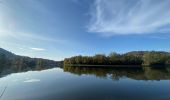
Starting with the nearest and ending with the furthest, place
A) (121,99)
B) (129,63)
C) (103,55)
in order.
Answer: (121,99), (129,63), (103,55)

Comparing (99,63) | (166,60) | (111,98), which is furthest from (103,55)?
(111,98)

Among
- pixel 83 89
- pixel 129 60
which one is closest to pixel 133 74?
pixel 83 89

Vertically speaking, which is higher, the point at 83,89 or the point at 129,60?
the point at 129,60

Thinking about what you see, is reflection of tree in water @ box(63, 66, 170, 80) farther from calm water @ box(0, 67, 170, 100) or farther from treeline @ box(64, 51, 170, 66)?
treeline @ box(64, 51, 170, 66)

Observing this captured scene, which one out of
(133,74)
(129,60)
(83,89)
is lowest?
(83,89)

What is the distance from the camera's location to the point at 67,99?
74.8 feet

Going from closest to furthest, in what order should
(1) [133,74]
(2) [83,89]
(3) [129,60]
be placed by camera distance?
(2) [83,89] → (1) [133,74] → (3) [129,60]

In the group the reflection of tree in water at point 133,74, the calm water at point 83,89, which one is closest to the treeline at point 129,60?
the reflection of tree in water at point 133,74

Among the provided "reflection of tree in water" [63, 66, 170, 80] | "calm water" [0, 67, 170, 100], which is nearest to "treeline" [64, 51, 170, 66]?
"reflection of tree in water" [63, 66, 170, 80]

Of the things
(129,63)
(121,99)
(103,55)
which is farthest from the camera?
(103,55)

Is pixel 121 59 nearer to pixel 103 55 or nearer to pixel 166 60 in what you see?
pixel 103 55

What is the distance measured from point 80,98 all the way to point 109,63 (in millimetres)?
119660

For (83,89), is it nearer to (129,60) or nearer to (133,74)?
(133,74)

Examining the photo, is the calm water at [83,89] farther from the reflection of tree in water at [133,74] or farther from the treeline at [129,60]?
the treeline at [129,60]
